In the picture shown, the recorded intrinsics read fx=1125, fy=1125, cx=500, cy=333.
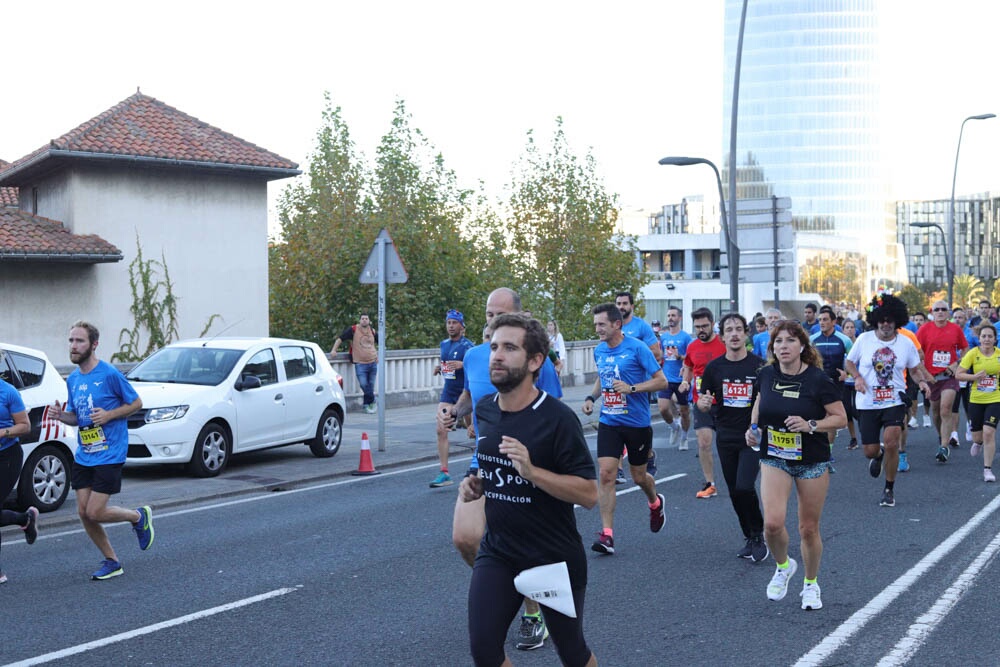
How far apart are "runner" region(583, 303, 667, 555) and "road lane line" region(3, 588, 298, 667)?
2.42 meters

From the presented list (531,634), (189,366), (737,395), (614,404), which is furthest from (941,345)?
(531,634)

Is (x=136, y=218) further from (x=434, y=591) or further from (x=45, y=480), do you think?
(x=434, y=591)

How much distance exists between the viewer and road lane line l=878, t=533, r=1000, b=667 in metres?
5.68

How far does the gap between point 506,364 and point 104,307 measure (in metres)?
22.5

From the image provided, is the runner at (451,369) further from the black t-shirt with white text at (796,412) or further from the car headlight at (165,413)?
the black t-shirt with white text at (796,412)

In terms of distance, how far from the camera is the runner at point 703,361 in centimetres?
1044

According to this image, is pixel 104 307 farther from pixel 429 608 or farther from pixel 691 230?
pixel 691 230

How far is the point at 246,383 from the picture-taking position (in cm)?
1368

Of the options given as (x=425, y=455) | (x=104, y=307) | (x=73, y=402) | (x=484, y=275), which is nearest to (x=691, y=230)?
(x=484, y=275)

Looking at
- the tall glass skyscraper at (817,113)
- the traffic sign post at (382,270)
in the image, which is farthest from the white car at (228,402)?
the tall glass skyscraper at (817,113)

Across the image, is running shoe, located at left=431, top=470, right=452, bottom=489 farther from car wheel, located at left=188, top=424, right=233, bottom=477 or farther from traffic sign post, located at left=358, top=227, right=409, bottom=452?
traffic sign post, located at left=358, top=227, right=409, bottom=452

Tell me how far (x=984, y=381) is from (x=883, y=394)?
10.4 ft

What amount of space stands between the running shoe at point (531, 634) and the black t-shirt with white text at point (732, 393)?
288cm

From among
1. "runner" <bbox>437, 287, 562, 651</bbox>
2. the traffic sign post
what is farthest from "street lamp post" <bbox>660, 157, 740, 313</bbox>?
"runner" <bbox>437, 287, 562, 651</bbox>
